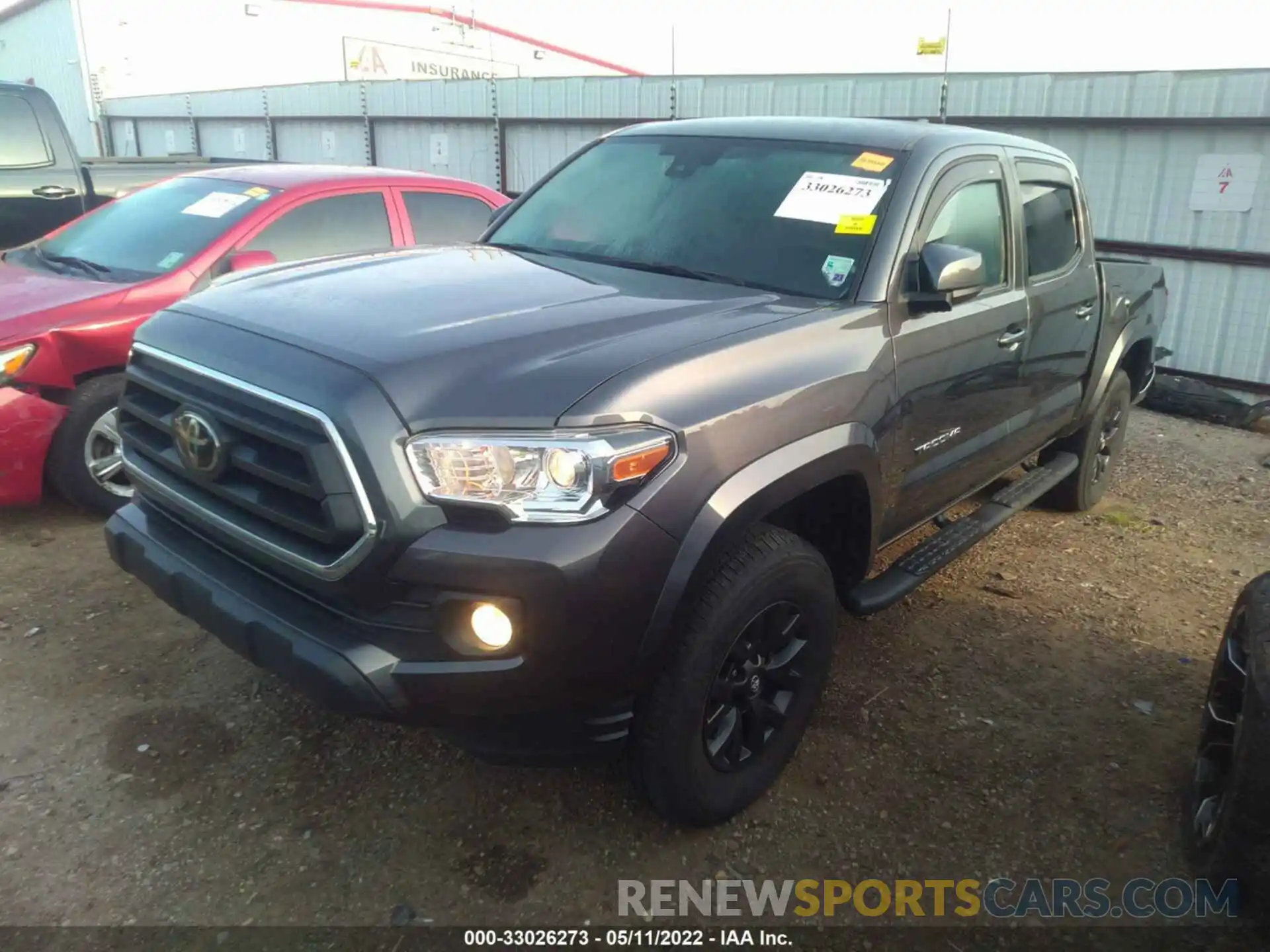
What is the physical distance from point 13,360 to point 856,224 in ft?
11.4

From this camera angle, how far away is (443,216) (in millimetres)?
5801

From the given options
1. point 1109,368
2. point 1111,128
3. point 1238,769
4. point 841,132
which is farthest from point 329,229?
point 1111,128

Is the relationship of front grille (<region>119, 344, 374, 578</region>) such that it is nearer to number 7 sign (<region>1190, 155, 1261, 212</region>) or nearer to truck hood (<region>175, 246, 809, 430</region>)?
truck hood (<region>175, 246, 809, 430</region>)

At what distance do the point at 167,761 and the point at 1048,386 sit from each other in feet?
12.1

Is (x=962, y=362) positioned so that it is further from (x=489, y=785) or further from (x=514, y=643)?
(x=489, y=785)

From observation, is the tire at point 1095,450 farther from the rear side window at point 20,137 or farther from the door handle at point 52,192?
the rear side window at point 20,137

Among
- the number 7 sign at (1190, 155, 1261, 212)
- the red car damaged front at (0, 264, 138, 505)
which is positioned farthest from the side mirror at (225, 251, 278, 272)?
the number 7 sign at (1190, 155, 1261, 212)

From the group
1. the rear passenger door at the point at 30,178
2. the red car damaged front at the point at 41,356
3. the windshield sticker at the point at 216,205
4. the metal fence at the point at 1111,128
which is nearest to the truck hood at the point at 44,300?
the red car damaged front at the point at 41,356

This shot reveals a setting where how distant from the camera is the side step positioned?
314 centimetres

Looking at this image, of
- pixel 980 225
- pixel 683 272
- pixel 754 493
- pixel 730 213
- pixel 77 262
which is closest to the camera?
pixel 754 493

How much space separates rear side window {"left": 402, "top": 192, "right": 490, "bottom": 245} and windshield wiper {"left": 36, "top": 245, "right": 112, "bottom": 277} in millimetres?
1649

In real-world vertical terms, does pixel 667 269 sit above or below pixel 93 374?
above

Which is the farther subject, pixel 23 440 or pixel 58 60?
pixel 58 60

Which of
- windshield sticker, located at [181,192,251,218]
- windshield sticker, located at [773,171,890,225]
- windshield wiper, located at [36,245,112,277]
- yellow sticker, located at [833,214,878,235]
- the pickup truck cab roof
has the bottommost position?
windshield wiper, located at [36,245,112,277]
